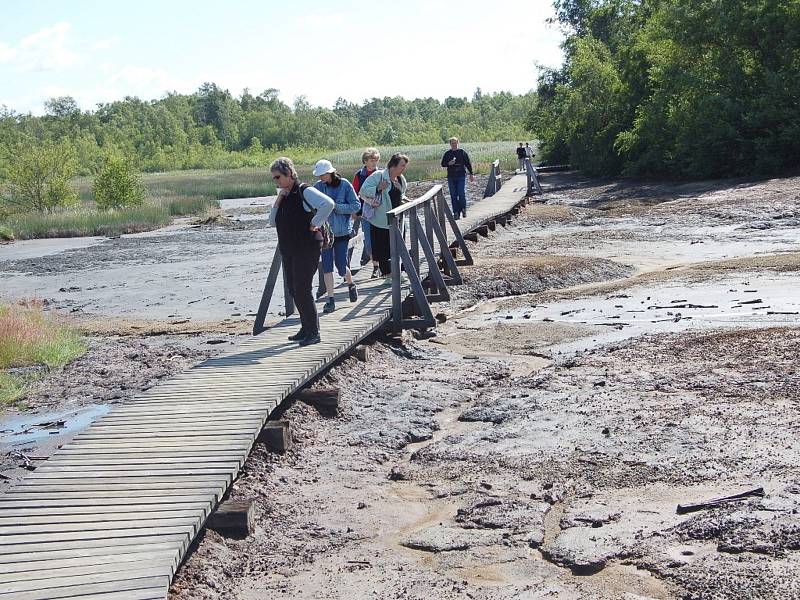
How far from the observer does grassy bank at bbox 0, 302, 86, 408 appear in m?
12.1

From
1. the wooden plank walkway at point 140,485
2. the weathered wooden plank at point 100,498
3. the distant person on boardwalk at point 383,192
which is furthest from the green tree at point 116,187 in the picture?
Answer: the weathered wooden plank at point 100,498

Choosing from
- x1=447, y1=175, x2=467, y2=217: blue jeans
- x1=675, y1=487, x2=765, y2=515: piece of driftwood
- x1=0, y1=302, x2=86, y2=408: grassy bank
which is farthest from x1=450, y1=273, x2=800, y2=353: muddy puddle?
x1=447, y1=175, x2=467, y2=217: blue jeans

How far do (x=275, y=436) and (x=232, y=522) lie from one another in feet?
5.23

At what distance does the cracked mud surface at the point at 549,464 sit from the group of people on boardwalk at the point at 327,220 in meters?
0.93

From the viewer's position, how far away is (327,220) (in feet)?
35.5

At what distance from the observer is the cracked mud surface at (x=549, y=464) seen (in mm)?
5699

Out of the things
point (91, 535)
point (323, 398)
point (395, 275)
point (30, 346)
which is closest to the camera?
point (91, 535)

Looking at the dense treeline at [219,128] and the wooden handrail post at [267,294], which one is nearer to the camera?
the wooden handrail post at [267,294]

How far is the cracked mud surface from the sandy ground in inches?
0.7

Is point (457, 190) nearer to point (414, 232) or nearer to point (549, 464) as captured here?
point (414, 232)

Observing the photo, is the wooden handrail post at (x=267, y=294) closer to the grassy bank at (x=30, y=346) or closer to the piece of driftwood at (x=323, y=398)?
the piece of driftwood at (x=323, y=398)

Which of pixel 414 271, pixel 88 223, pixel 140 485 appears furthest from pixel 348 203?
pixel 88 223

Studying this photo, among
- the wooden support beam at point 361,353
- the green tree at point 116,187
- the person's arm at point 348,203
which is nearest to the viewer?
the wooden support beam at point 361,353

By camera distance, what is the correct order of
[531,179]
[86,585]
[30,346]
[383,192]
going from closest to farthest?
[86,585]
[383,192]
[30,346]
[531,179]
